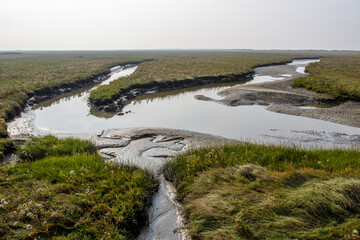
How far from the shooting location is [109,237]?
503 cm

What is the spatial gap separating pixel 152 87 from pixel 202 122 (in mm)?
13699

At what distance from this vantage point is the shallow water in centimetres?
1263

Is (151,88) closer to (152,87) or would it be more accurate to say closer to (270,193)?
(152,87)

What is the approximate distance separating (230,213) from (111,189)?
11.3ft

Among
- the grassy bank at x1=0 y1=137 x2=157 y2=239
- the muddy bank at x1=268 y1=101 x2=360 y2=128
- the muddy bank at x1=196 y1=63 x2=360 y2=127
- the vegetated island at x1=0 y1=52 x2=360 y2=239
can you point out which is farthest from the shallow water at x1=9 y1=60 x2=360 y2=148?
the grassy bank at x1=0 y1=137 x2=157 y2=239

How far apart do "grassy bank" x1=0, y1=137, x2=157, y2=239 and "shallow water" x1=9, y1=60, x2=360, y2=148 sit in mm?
5967

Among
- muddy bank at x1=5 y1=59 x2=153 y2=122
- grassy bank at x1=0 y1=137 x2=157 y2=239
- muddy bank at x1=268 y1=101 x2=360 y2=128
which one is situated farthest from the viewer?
muddy bank at x1=5 y1=59 x2=153 y2=122

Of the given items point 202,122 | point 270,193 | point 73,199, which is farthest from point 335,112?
point 73,199

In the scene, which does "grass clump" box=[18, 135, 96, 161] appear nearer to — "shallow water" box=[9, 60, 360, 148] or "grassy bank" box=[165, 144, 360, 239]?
"shallow water" box=[9, 60, 360, 148]

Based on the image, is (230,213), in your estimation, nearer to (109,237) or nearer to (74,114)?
(109,237)

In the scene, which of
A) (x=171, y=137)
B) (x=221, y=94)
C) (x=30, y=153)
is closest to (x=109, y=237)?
(x=30, y=153)

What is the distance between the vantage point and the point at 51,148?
31.8 feet

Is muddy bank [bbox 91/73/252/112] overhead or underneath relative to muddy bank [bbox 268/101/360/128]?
overhead

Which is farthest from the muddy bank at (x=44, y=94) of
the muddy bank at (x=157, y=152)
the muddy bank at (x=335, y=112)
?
the muddy bank at (x=335, y=112)
